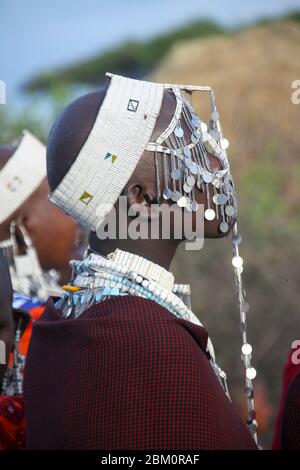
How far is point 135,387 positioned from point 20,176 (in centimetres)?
229

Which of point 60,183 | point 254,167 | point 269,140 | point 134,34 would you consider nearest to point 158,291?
point 60,183

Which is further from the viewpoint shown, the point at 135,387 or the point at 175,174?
the point at 175,174

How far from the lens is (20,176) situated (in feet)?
13.9

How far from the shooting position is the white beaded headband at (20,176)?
421cm

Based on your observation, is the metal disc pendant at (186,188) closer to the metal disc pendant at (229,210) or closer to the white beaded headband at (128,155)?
the white beaded headband at (128,155)

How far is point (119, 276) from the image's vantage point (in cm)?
243

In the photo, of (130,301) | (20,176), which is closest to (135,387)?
(130,301)

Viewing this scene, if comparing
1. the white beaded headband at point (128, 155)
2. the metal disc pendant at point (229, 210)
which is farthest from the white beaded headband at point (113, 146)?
the metal disc pendant at point (229, 210)

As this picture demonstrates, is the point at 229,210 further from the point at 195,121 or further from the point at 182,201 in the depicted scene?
the point at 195,121

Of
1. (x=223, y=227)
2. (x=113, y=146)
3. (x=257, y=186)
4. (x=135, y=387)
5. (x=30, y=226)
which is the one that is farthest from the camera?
(x=257, y=186)

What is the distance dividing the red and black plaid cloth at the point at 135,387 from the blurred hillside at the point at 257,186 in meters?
2.74

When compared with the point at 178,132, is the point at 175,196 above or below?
below

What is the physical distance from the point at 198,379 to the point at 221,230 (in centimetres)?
55

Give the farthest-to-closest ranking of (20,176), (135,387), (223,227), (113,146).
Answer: (20,176), (223,227), (113,146), (135,387)
